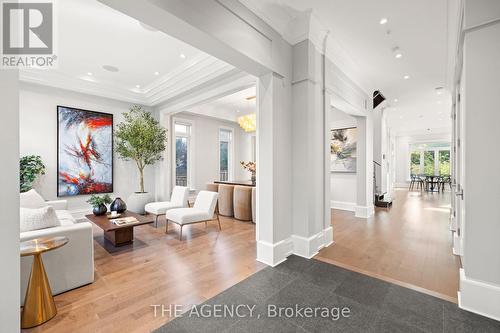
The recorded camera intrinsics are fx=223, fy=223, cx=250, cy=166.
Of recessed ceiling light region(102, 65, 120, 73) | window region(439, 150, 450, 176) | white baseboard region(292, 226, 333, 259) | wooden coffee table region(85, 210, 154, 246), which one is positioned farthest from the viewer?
window region(439, 150, 450, 176)

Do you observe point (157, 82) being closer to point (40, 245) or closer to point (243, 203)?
point (243, 203)

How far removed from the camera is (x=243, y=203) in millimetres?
5191

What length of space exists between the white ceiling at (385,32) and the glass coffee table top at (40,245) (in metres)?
3.03

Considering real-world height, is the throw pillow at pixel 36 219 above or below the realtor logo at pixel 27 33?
below

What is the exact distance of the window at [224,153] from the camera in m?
8.69

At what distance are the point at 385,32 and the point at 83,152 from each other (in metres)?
6.51

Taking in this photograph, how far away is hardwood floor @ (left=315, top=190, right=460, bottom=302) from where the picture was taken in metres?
2.49

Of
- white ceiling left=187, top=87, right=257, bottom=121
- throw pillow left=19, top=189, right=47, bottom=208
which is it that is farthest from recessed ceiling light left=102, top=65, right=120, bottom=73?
throw pillow left=19, top=189, right=47, bottom=208

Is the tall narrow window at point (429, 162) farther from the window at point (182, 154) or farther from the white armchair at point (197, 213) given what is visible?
the white armchair at point (197, 213)

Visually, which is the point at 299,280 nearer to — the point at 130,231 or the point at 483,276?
the point at 483,276

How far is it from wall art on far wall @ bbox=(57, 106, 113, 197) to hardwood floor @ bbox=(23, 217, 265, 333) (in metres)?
1.95

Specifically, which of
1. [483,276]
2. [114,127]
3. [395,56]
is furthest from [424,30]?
[114,127]

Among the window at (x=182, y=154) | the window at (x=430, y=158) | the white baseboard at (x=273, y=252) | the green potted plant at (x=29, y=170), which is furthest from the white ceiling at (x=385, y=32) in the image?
the window at (x=430, y=158)

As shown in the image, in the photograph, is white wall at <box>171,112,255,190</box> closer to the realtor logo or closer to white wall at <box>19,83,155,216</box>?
white wall at <box>19,83,155,216</box>
